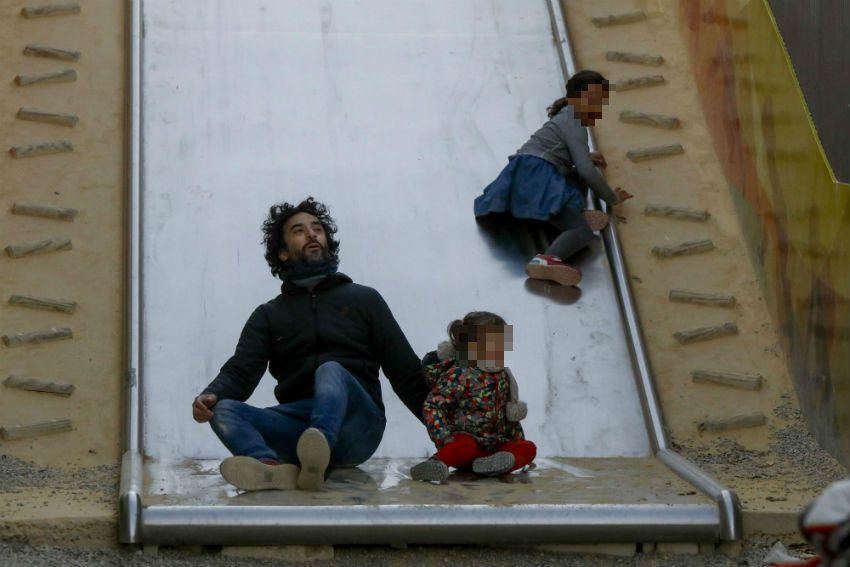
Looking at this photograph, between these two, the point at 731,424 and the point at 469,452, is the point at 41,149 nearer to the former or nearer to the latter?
the point at 469,452

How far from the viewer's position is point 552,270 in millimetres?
6371

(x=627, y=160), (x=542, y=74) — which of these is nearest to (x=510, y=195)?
(x=627, y=160)

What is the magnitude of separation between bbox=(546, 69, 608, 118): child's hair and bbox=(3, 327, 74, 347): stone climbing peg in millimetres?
2361

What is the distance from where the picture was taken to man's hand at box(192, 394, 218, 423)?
4863mm

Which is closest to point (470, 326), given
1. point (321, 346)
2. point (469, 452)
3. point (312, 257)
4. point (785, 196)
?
point (469, 452)

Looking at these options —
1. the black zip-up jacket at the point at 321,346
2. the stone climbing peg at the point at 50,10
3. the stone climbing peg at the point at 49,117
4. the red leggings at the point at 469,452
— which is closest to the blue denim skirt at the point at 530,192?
the black zip-up jacket at the point at 321,346

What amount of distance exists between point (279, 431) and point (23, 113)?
278 cm

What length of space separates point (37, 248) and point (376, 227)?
4.67 feet

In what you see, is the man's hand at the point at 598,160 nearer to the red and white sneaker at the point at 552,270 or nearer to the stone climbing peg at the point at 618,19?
the red and white sneaker at the point at 552,270

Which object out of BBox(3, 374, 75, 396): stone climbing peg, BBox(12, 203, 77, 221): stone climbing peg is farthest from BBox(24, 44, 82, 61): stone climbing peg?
BBox(3, 374, 75, 396): stone climbing peg

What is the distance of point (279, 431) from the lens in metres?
5.00

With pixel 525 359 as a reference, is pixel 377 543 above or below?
below

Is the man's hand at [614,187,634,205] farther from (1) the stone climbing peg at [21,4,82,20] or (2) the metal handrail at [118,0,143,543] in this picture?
(1) the stone climbing peg at [21,4,82,20]

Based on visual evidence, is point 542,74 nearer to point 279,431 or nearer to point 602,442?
point 602,442
